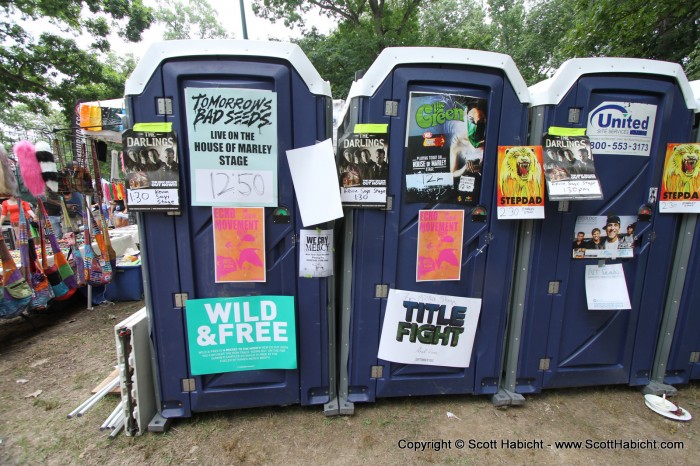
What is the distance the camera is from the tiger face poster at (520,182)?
7.05 feet

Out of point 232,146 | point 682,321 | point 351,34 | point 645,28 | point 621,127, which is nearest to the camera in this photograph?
point 232,146

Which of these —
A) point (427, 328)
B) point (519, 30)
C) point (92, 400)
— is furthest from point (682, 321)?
point (519, 30)

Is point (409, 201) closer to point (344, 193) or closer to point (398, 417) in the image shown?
A: point (344, 193)

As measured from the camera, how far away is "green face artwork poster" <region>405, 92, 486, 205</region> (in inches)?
82.0

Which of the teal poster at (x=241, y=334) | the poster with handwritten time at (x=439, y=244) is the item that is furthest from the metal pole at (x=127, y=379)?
the poster with handwritten time at (x=439, y=244)

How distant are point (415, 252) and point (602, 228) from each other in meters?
1.43

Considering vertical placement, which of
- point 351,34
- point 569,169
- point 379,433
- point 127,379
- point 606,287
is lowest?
point 379,433

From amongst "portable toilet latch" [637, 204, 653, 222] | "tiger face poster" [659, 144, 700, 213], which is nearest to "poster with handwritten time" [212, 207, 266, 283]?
"portable toilet latch" [637, 204, 653, 222]

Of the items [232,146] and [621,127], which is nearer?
[232,146]

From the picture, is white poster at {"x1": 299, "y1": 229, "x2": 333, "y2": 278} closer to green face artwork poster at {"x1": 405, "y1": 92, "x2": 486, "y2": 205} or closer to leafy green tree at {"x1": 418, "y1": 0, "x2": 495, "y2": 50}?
green face artwork poster at {"x1": 405, "y1": 92, "x2": 486, "y2": 205}

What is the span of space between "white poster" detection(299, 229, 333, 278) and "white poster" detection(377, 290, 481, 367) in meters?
0.53

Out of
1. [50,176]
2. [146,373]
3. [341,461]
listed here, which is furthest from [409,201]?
[50,176]

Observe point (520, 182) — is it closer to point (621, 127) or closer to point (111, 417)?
point (621, 127)

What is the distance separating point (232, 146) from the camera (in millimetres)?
1978
